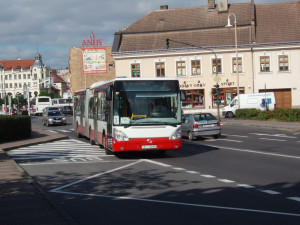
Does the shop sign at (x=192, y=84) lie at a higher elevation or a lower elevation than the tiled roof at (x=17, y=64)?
lower

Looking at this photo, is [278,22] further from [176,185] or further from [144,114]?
[176,185]

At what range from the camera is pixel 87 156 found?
18.9 metres

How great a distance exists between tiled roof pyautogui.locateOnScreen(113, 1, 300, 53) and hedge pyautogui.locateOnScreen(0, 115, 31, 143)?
3157 centimetres

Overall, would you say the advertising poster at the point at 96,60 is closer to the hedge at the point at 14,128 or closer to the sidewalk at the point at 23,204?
the hedge at the point at 14,128

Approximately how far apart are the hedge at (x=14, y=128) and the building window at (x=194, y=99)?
32.1 meters

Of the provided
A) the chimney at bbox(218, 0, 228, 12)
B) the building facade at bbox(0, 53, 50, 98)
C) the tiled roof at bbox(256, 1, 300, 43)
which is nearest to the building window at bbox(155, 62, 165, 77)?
the chimney at bbox(218, 0, 228, 12)

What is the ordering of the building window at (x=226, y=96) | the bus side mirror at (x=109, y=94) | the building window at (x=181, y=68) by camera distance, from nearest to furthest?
1. the bus side mirror at (x=109, y=94)
2. the building window at (x=226, y=96)
3. the building window at (x=181, y=68)

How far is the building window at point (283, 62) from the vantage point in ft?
184

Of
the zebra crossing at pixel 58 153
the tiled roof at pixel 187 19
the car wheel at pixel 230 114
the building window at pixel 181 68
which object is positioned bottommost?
the zebra crossing at pixel 58 153

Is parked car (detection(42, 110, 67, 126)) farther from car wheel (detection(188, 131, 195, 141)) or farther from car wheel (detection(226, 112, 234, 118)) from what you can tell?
car wheel (detection(188, 131, 195, 141))

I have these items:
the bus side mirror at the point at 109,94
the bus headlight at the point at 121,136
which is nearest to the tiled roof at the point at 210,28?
the bus side mirror at the point at 109,94

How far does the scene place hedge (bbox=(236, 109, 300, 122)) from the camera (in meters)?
36.0

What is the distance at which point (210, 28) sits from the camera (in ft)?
193

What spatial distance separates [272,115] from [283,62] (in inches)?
756
